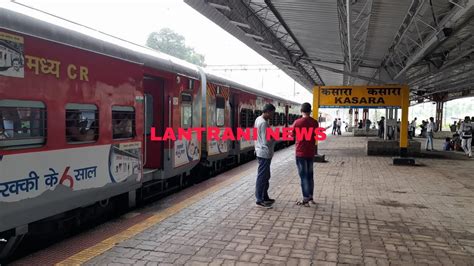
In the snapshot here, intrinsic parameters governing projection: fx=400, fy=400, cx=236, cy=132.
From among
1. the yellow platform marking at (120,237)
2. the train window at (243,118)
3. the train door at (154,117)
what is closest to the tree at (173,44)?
the train window at (243,118)

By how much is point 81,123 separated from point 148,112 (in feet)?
8.24

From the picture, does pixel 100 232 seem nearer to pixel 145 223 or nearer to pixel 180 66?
pixel 145 223

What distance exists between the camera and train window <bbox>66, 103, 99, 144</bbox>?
4.47 m

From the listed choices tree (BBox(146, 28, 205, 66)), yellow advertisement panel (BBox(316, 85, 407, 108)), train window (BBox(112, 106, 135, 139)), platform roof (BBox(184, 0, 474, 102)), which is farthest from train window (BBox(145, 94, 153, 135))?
tree (BBox(146, 28, 205, 66))

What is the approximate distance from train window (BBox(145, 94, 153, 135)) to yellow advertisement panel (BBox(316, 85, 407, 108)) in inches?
289

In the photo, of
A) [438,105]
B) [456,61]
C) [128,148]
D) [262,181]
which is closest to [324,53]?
[456,61]

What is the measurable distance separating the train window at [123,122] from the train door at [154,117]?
129 cm

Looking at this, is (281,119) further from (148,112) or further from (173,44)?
(173,44)

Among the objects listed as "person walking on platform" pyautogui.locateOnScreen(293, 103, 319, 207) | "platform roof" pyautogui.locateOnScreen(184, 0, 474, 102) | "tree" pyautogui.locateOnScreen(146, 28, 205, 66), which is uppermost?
"tree" pyautogui.locateOnScreen(146, 28, 205, 66)

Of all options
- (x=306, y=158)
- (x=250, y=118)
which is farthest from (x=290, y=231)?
(x=250, y=118)

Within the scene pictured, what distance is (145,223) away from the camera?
5258 mm

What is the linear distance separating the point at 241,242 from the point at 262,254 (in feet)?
1.42

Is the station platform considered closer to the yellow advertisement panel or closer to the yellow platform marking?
the yellow platform marking

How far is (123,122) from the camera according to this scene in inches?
220
